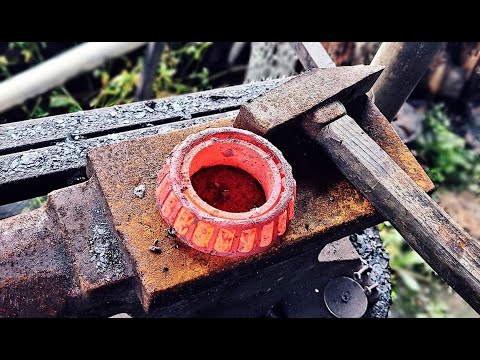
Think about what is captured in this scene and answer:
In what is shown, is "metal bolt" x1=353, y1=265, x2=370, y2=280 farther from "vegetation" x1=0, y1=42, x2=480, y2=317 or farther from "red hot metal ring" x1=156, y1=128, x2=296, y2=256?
"vegetation" x1=0, y1=42, x2=480, y2=317

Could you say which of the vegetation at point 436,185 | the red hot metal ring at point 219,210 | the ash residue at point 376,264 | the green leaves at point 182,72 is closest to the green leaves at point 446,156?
the vegetation at point 436,185

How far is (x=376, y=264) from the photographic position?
113 inches

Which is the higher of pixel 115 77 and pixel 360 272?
Answer: pixel 360 272

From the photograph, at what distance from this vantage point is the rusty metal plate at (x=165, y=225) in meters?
1.58

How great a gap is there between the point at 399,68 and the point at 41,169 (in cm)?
209

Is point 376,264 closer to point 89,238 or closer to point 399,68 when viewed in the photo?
point 399,68

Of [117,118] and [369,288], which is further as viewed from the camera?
[369,288]

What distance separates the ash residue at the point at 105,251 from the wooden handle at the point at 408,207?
2.90 ft

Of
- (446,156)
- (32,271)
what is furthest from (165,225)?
(446,156)

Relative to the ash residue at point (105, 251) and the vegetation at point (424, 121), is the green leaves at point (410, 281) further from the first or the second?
the ash residue at point (105, 251)

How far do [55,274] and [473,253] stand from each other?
1.45m
